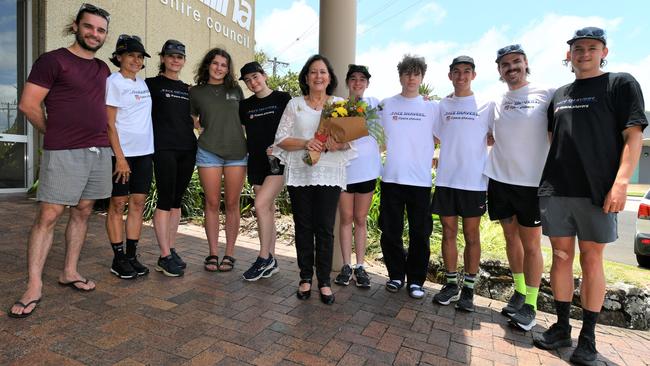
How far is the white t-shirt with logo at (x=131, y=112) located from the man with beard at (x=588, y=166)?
308 cm

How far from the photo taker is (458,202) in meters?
3.36

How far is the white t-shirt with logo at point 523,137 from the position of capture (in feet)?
9.86

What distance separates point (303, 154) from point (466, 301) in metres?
1.79

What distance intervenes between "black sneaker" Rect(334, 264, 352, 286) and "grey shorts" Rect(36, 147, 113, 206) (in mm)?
2088

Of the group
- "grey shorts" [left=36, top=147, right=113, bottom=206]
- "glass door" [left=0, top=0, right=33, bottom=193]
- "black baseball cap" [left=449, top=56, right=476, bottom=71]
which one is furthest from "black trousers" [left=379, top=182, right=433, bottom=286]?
"glass door" [left=0, top=0, right=33, bottom=193]

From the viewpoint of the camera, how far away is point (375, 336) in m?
2.79

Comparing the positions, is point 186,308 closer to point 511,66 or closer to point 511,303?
point 511,303

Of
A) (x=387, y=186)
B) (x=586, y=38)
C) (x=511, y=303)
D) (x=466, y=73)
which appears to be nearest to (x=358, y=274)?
(x=387, y=186)

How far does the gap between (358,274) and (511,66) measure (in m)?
2.16

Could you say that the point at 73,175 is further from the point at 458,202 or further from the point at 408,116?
the point at 458,202

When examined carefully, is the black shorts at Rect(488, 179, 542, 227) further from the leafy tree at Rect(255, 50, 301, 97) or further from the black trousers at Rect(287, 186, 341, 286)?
the leafy tree at Rect(255, 50, 301, 97)

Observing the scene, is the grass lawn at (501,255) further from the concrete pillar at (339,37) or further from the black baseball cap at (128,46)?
the black baseball cap at (128,46)

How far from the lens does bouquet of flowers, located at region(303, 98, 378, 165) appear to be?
304cm

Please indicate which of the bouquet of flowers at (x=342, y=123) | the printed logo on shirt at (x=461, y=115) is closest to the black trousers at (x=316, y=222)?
the bouquet of flowers at (x=342, y=123)
